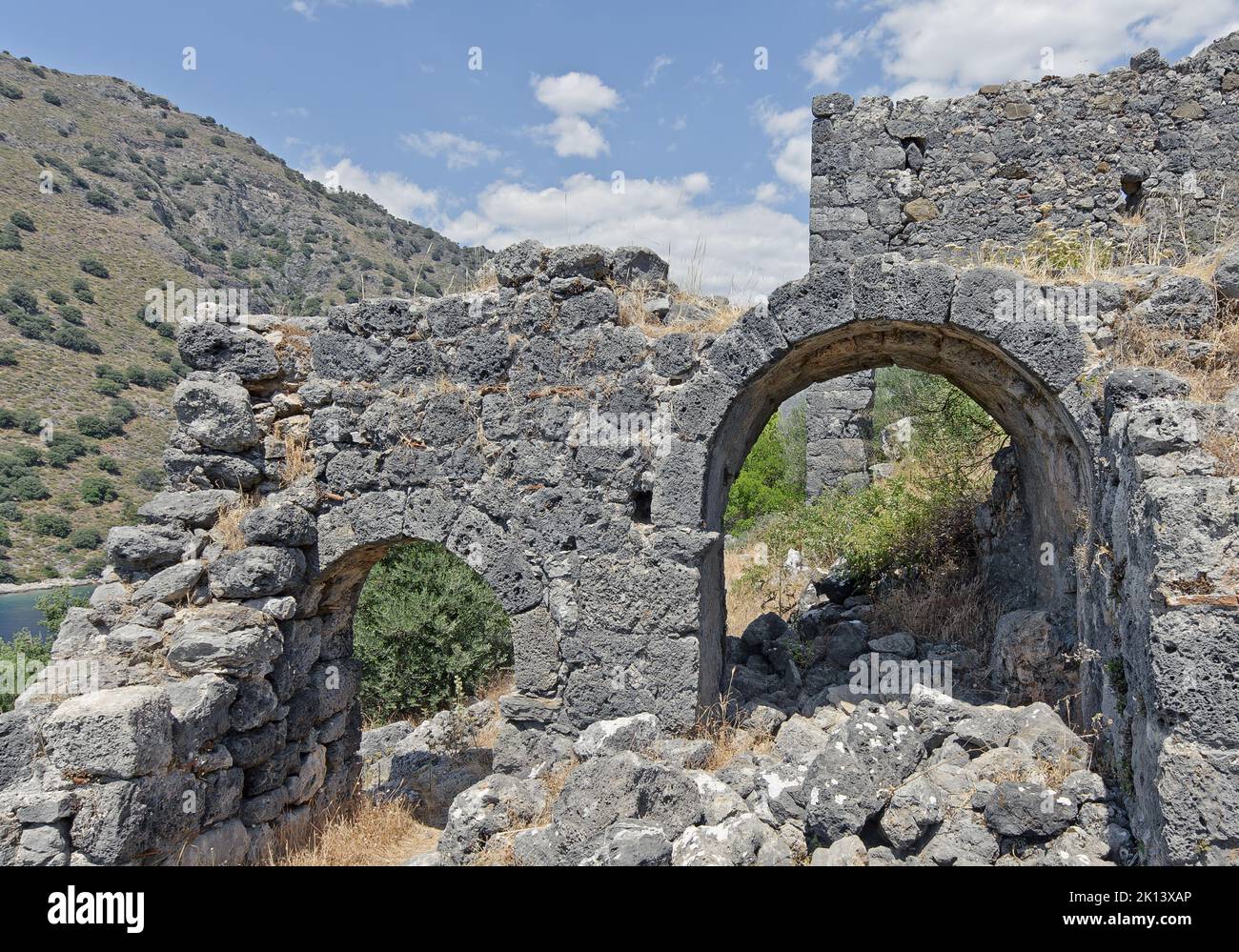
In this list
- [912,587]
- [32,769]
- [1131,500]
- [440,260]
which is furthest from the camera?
[440,260]

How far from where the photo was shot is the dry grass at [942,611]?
750 centimetres

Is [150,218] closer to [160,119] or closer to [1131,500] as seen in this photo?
[160,119]

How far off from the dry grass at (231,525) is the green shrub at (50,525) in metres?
21.1

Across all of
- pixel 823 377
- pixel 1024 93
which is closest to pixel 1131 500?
pixel 823 377

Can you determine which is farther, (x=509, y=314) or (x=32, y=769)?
(x=509, y=314)

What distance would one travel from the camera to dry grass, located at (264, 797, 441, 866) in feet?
19.1

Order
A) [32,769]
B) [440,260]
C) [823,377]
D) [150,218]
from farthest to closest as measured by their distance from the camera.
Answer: [440,260] < [150,218] < [823,377] < [32,769]

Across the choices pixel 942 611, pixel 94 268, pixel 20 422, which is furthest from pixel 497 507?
pixel 94 268

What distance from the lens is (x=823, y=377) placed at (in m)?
6.67

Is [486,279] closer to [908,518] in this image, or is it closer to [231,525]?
[231,525]

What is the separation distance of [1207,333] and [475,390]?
466 cm

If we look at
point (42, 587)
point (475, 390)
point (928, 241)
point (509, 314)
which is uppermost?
point (928, 241)

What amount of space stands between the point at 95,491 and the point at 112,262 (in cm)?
1114

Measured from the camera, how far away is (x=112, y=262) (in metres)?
30.2
